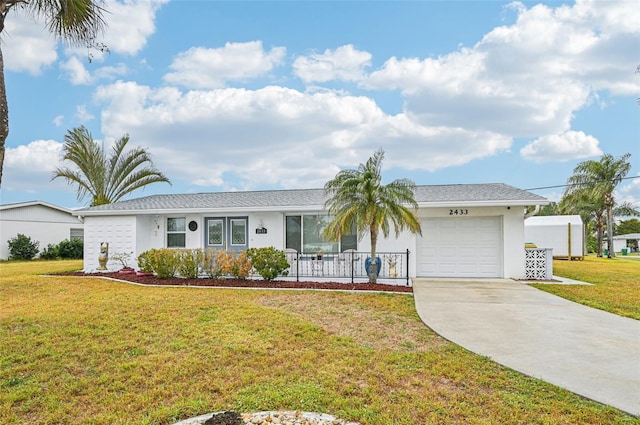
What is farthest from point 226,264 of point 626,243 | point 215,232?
point 626,243

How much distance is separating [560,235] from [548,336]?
2150cm

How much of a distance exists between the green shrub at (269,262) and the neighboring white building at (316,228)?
178 cm

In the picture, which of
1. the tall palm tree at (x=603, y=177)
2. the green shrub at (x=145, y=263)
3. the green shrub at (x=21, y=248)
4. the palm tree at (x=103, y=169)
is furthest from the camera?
the tall palm tree at (x=603, y=177)

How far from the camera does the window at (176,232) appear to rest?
1439 cm

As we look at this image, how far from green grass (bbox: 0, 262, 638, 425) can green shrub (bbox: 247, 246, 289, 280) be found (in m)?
3.54

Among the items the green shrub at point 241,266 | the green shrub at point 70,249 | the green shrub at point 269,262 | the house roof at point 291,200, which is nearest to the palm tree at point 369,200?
the green shrub at point 269,262

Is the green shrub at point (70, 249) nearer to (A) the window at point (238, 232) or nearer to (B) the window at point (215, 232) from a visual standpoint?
(B) the window at point (215, 232)

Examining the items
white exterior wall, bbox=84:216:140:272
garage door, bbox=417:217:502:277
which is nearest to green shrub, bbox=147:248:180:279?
white exterior wall, bbox=84:216:140:272

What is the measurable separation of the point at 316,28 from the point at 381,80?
9.44ft

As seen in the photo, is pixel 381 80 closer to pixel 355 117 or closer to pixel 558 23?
pixel 355 117

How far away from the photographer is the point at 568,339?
5.76 m

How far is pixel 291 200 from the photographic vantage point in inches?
543

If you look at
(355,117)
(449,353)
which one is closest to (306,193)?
(355,117)

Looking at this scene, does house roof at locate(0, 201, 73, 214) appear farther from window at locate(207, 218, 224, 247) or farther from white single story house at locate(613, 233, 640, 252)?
white single story house at locate(613, 233, 640, 252)
